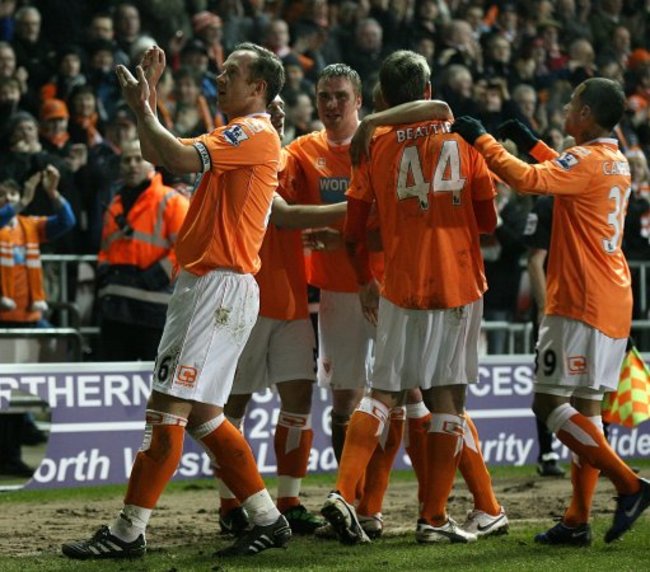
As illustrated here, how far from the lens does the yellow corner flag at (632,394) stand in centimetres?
988

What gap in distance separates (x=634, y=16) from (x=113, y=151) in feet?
37.4

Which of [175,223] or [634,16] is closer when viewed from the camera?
[175,223]

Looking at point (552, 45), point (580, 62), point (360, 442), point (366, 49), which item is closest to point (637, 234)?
point (366, 49)

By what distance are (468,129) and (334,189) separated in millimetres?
1345

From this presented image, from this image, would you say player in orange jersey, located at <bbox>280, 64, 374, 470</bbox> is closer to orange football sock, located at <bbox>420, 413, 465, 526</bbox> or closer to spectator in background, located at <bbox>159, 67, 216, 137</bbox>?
orange football sock, located at <bbox>420, 413, 465, 526</bbox>

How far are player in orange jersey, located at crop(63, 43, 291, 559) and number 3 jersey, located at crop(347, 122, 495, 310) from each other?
2.32ft

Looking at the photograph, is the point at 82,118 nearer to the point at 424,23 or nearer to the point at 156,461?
the point at 424,23

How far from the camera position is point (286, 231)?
823cm

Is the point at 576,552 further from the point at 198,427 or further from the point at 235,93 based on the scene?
the point at 235,93

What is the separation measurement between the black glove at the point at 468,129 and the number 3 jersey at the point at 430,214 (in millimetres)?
153

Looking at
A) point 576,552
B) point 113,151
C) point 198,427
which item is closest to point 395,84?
point 198,427

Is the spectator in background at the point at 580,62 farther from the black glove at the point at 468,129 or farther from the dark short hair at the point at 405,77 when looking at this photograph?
the black glove at the point at 468,129

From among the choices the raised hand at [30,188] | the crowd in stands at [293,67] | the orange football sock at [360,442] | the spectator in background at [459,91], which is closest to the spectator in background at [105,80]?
the crowd in stands at [293,67]

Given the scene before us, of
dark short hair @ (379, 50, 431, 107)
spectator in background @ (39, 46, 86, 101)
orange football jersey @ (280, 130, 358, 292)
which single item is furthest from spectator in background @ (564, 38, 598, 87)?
dark short hair @ (379, 50, 431, 107)
